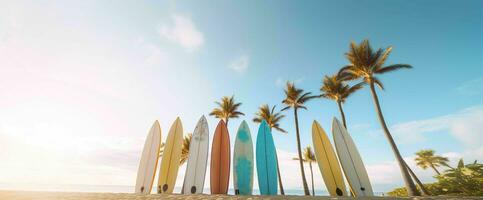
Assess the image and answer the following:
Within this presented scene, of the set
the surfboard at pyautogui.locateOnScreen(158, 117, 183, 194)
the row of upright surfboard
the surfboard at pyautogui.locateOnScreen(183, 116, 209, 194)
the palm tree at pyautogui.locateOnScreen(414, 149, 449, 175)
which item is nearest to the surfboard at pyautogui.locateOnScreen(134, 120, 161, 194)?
the row of upright surfboard

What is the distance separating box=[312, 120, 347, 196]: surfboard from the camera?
23.3 feet

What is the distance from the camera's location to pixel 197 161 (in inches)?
328

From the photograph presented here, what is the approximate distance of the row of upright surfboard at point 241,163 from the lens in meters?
7.33

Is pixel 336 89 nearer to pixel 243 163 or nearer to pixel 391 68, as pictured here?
pixel 391 68

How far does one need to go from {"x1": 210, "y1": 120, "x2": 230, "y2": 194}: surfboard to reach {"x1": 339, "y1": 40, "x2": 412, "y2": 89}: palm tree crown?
336 inches

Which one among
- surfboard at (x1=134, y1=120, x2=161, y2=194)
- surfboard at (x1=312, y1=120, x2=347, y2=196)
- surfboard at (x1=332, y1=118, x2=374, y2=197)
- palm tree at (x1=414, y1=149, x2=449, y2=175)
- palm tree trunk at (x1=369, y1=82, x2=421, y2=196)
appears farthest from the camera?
palm tree at (x1=414, y1=149, x2=449, y2=175)

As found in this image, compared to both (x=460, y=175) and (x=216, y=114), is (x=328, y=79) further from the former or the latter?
(x=216, y=114)

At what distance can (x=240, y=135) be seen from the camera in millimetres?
8680

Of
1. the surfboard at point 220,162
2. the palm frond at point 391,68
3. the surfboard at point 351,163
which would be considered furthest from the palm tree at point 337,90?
the surfboard at point 220,162

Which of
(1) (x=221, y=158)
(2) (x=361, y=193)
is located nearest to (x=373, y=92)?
(2) (x=361, y=193)

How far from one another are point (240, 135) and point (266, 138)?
105cm

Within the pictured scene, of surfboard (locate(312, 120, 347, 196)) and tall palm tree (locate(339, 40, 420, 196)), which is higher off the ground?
tall palm tree (locate(339, 40, 420, 196))

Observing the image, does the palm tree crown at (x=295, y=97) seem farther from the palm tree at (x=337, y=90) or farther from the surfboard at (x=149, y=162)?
the surfboard at (x=149, y=162)

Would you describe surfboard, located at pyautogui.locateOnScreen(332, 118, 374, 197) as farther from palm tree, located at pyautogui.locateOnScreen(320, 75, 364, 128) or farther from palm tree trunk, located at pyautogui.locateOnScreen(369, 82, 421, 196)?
palm tree, located at pyautogui.locateOnScreen(320, 75, 364, 128)
